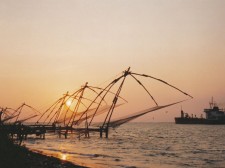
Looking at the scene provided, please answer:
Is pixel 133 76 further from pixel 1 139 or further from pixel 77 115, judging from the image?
pixel 77 115

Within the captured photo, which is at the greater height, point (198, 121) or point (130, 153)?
point (198, 121)

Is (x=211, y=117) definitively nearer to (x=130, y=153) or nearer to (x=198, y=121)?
(x=198, y=121)

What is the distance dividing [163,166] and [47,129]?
42.1ft

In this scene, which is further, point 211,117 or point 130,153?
point 211,117

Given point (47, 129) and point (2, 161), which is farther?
point (47, 129)

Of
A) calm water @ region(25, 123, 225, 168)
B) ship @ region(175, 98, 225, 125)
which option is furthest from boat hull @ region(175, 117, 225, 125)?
calm water @ region(25, 123, 225, 168)

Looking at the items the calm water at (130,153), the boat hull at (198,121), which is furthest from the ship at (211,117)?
the calm water at (130,153)

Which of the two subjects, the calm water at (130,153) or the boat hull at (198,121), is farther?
the boat hull at (198,121)

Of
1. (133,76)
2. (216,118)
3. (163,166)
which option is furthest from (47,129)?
(216,118)

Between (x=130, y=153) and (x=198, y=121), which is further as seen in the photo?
(x=198, y=121)

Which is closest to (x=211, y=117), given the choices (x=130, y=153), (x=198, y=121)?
(x=198, y=121)

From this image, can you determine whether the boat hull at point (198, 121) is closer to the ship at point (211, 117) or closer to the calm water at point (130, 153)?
the ship at point (211, 117)

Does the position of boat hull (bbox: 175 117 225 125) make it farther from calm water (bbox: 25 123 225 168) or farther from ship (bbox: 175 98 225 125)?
calm water (bbox: 25 123 225 168)

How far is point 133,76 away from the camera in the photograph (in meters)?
15.4
